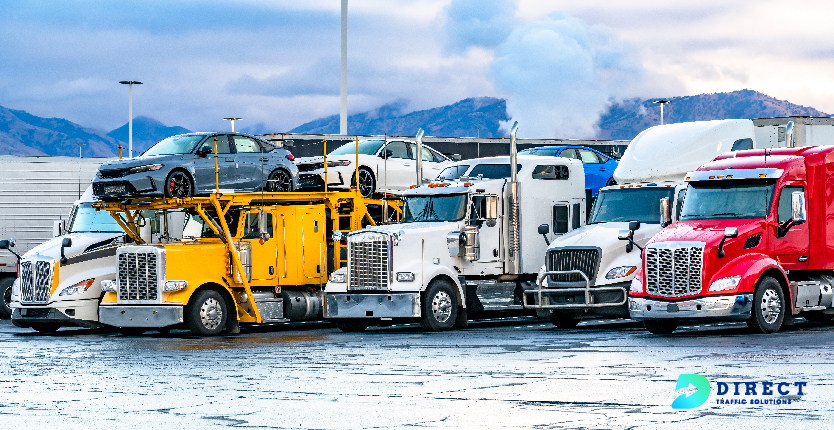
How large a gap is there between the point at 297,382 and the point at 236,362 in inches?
107

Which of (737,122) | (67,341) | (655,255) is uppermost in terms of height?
(737,122)

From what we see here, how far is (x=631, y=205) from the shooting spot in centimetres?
2205

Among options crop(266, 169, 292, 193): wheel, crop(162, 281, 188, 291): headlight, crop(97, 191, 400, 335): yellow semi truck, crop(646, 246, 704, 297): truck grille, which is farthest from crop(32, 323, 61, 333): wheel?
crop(646, 246, 704, 297): truck grille

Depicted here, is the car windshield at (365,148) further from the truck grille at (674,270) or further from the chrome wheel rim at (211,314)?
the truck grille at (674,270)

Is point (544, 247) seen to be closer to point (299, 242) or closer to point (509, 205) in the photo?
point (509, 205)

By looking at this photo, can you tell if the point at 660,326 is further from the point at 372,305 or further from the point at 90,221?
the point at 90,221

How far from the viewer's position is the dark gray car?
73.7 feet

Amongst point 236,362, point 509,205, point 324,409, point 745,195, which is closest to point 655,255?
point 745,195

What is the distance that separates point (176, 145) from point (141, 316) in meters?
4.02

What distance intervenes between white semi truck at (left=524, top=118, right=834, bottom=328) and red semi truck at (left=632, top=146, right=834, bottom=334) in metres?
1.07

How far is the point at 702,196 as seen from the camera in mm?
19547

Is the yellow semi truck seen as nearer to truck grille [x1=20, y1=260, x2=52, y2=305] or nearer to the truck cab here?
the truck cab

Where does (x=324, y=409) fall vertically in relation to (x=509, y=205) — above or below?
below

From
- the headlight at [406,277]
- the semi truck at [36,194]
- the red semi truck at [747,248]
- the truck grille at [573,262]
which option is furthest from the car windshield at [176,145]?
the red semi truck at [747,248]
